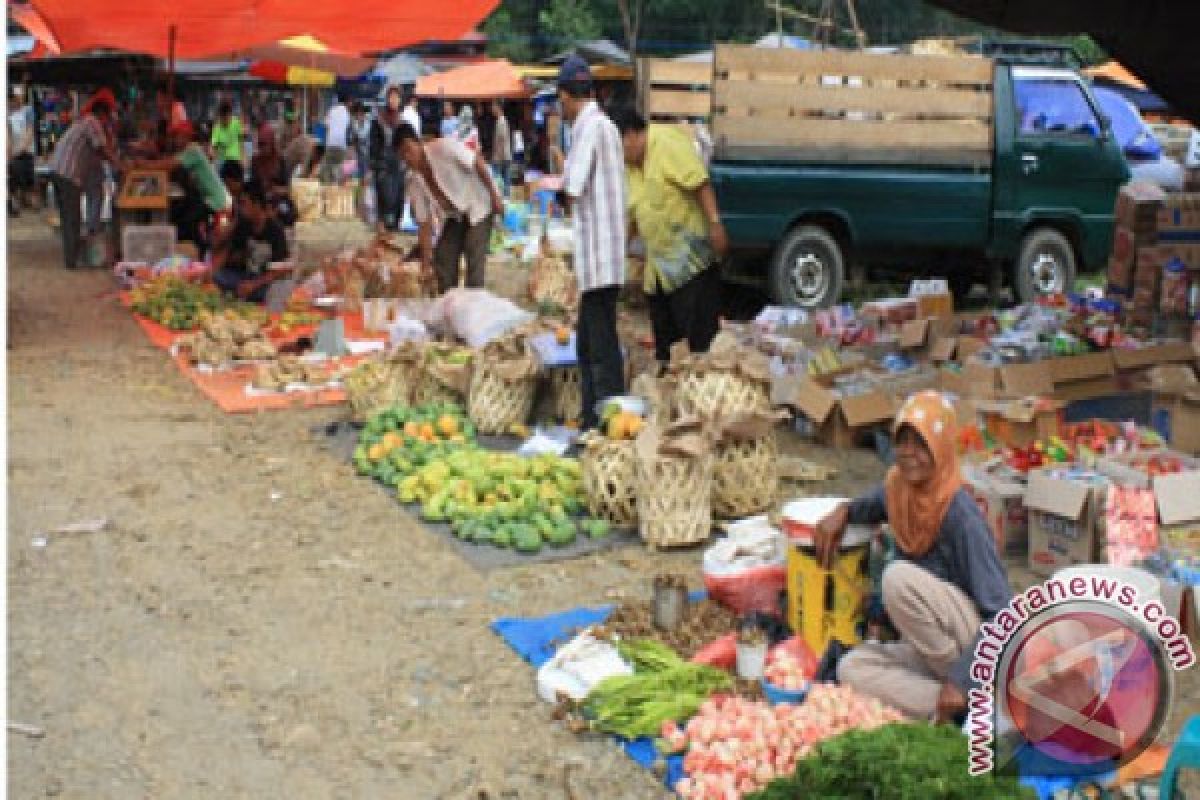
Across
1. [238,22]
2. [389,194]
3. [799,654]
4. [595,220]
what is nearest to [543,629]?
[799,654]

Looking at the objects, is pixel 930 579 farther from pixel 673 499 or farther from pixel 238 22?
pixel 238 22

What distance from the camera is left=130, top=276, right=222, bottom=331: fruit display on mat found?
11922 millimetres

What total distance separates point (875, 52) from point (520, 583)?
7.48 meters

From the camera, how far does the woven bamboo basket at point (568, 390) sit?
8172mm

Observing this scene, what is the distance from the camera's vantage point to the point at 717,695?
4.38 m

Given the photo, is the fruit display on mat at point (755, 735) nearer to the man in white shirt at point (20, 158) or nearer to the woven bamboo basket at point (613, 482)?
the woven bamboo basket at point (613, 482)

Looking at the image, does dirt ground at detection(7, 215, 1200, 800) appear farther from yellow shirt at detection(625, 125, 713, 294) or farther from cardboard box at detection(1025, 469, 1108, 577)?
yellow shirt at detection(625, 125, 713, 294)

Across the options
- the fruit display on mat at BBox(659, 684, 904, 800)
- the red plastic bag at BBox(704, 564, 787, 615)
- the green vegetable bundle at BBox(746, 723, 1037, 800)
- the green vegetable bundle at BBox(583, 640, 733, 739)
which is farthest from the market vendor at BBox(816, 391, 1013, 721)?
the green vegetable bundle at BBox(746, 723, 1037, 800)

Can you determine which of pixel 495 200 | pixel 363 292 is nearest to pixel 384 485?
pixel 495 200

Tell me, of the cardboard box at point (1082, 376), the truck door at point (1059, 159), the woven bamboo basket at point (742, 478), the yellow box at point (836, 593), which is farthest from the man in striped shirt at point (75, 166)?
the yellow box at point (836, 593)

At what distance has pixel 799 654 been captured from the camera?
4547 millimetres

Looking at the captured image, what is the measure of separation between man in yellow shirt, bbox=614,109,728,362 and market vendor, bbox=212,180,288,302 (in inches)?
227

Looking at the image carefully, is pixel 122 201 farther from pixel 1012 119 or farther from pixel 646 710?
pixel 646 710

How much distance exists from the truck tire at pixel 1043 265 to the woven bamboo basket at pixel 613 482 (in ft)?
22.4
